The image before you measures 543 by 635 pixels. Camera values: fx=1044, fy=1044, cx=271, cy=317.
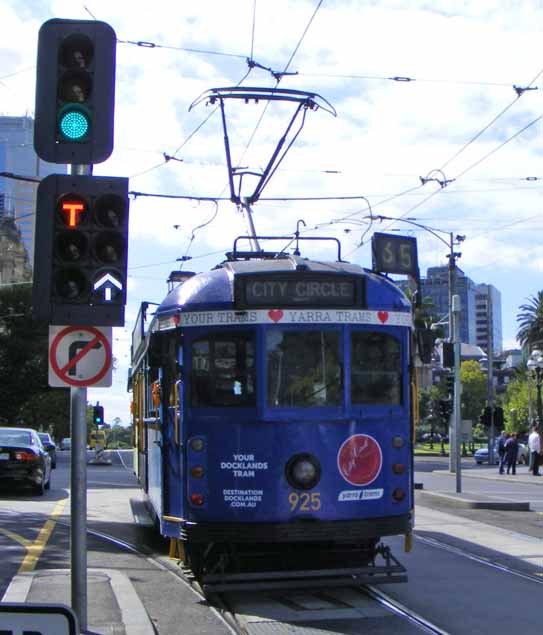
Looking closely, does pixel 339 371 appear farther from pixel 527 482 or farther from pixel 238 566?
pixel 527 482

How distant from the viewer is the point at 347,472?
8992 millimetres

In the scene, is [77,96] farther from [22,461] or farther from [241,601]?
[22,461]

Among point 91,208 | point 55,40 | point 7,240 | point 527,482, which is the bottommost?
point 527,482

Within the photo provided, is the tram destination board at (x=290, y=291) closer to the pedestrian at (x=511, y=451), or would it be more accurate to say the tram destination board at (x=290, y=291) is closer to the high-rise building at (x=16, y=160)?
the pedestrian at (x=511, y=451)

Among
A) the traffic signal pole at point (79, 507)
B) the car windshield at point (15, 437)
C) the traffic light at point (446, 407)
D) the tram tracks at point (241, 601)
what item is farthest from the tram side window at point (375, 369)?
the traffic light at point (446, 407)

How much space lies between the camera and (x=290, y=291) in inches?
361

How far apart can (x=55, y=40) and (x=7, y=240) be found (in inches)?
3679

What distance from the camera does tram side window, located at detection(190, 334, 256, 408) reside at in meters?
9.05

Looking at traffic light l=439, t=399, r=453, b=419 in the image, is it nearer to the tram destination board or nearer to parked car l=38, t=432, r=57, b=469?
parked car l=38, t=432, r=57, b=469

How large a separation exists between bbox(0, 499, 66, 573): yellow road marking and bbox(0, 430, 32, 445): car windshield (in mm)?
4499

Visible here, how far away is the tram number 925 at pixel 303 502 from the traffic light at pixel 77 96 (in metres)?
3.41

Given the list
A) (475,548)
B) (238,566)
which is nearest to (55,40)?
(238,566)

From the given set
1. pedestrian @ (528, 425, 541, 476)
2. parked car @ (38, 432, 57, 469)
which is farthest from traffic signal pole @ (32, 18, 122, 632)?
pedestrian @ (528, 425, 541, 476)

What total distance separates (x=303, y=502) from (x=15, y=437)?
13.5 metres
